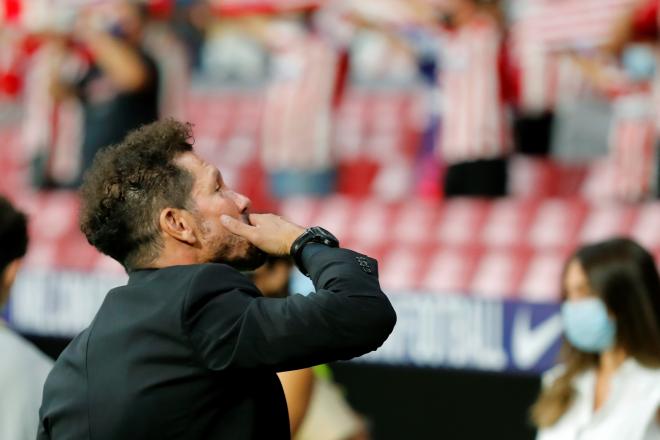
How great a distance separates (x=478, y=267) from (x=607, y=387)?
9.07ft

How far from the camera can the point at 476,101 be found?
255 inches

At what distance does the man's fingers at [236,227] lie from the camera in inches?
79.5

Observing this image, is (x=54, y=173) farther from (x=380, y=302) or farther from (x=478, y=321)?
(x=380, y=302)

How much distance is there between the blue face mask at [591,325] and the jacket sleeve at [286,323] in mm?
1445

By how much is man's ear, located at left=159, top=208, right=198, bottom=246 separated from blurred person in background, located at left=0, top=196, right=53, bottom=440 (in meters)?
0.83

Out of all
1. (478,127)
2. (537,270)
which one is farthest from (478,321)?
(478,127)

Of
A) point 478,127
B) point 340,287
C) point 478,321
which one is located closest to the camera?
point 340,287

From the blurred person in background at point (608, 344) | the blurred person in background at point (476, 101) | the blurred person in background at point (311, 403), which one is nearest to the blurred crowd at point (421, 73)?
the blurred person in background at point (476, 101)

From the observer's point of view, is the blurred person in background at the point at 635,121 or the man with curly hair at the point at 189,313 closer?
the man with curly hair at the point at 189,313

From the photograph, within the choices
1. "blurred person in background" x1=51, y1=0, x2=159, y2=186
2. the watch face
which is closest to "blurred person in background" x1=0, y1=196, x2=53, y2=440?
the watch face

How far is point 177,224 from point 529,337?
11.4 ft

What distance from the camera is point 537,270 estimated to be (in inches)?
227

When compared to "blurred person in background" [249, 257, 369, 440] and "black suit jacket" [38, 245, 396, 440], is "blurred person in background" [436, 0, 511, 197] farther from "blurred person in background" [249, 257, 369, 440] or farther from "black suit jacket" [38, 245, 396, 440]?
"black suit jacket" [38, 245, 396, 440]

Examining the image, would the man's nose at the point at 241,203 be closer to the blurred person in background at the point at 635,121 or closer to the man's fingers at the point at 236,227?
the man's fingers at the point at 236,227
